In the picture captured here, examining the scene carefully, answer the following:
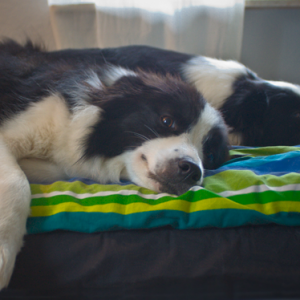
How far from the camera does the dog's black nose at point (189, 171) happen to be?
1.08 m

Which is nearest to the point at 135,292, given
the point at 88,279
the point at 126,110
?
the point at 88,279

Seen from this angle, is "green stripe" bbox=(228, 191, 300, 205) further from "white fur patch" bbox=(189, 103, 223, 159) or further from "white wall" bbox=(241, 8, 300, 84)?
"white wall" bbox=(241, 8, 300, 84)

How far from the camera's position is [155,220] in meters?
0.90

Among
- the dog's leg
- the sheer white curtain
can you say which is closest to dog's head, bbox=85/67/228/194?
the dog's leg

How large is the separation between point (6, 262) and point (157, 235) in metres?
0.47

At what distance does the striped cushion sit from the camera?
2.92 ft

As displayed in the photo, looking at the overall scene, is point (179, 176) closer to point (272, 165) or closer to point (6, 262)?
point (272, 165)

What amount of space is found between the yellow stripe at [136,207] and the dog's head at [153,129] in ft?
0.67

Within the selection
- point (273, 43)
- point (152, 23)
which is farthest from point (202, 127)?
point (273, 43)

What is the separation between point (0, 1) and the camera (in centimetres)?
263

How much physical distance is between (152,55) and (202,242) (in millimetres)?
1690

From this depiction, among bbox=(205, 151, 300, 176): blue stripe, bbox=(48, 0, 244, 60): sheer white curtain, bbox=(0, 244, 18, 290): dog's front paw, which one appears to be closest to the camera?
bbox=(0, 244, 18, 290): dog's front paw

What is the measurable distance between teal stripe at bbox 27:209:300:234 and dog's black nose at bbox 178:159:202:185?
0.70 ft

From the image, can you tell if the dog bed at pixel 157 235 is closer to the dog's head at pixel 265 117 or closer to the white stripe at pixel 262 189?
the white stripe at pixel 262 189
